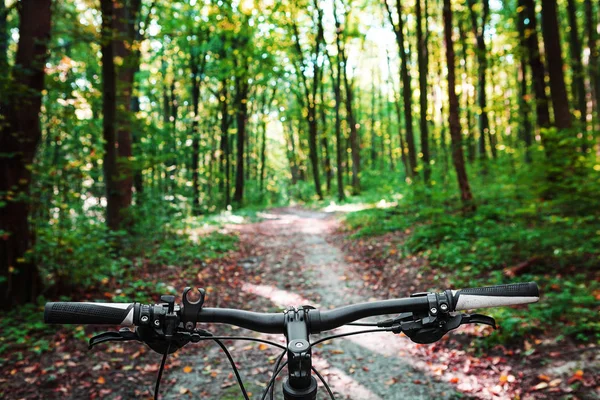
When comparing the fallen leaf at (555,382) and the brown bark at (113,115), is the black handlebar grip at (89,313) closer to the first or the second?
the fallen leaf at (555,382)

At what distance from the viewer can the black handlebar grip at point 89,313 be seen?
155cm

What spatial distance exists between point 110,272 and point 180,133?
835 centimetres

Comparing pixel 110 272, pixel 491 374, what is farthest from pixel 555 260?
pixel 110 272

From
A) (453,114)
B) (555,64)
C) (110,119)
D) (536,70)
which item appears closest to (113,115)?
(110,119)

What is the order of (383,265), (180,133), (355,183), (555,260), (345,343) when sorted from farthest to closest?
(355,183), (180,133), (383,265), (555,260), (345,343)

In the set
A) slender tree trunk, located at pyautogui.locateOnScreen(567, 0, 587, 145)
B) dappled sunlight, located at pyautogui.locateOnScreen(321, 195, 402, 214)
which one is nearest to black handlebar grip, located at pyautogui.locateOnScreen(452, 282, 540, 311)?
dappled sunlight, located at pyautogui.locateOnScreen(321, 195, 402, 214)

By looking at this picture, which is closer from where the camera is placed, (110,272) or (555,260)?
(555,260)

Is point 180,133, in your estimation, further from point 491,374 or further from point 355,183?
point 355,183

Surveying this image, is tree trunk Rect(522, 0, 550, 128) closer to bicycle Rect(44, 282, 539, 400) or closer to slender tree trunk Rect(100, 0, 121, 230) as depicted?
slender tree trunk Rect(100, 0, 121, 230)

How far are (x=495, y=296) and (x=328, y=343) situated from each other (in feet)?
15.3

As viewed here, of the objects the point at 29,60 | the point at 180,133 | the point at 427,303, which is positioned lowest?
the point at 427,303

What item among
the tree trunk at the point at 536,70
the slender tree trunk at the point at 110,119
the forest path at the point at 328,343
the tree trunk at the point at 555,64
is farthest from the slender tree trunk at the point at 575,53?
the slender tree trunk at the point at 110,119

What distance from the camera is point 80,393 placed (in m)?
4.58

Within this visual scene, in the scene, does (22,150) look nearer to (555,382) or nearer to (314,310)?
(314,310)
